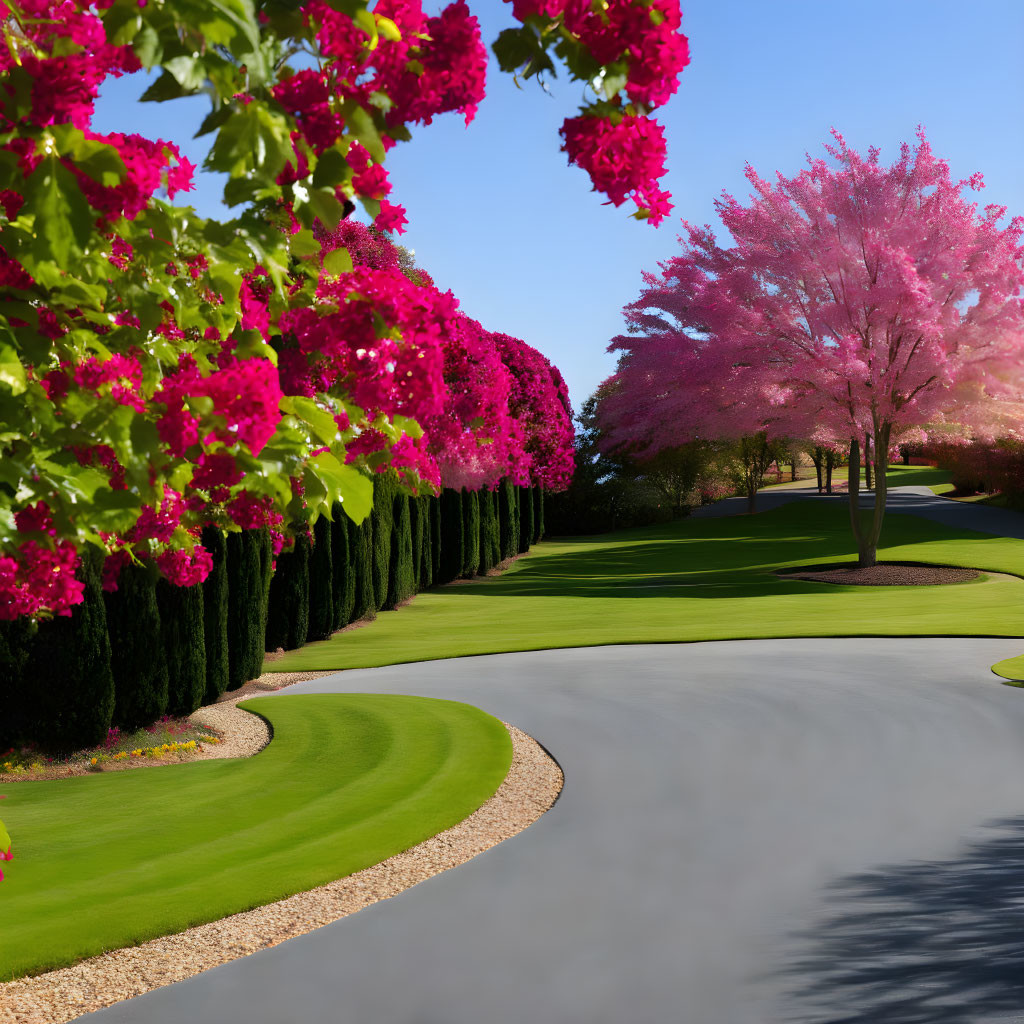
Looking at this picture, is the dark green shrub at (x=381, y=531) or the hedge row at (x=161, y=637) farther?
the dark green shrub at (x=381, y=531)

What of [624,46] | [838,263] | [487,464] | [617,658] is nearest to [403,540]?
[487,464]

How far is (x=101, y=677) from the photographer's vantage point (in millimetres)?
9180

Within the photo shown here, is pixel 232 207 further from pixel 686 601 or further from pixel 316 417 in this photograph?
pixel 686 601

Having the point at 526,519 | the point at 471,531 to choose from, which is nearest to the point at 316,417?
the point at 471,531

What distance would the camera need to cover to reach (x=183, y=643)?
10.1 metres

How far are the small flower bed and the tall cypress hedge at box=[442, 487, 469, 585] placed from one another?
15732 mm

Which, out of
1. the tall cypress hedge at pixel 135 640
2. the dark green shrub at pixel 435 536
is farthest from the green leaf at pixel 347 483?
the dark green shrub at pixel 435 536

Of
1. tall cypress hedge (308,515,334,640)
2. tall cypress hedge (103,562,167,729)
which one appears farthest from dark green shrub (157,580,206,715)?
tall cypress hedge (308,515,334,640)

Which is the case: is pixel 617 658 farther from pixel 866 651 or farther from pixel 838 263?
pixel 838 263

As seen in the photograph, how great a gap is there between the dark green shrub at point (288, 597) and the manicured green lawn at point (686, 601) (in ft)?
1.28

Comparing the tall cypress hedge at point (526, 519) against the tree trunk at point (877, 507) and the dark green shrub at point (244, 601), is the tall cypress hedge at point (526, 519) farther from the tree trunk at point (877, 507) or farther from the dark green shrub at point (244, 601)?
the dark green shrub at point (244, 601)

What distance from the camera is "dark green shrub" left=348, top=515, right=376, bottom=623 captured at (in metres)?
18.5

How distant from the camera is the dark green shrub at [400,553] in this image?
2178 centimetres

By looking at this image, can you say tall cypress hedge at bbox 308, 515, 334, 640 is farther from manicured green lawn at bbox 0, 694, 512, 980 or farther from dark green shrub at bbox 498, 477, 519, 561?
dark green shrub at bbox 498, 477, 519, 561
